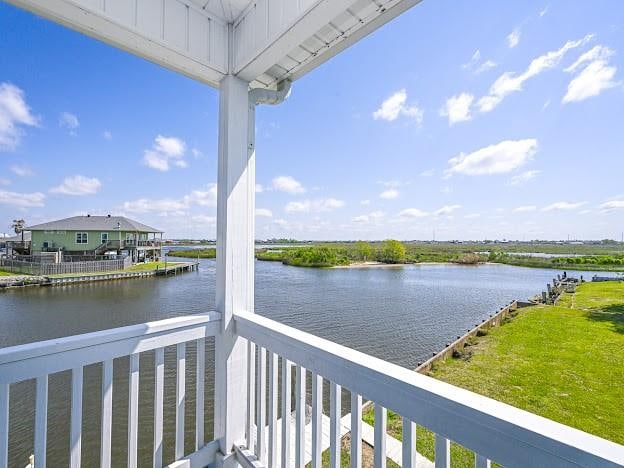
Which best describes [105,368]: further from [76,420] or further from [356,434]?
[356,434]

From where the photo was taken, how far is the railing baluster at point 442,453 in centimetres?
66

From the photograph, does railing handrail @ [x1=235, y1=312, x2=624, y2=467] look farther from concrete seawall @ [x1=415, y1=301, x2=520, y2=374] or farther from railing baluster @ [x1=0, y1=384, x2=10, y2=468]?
concrete seawall @ [x1=415, y1=301, x2=520, y2=374]

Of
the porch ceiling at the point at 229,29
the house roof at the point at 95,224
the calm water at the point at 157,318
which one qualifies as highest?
the porch ceiling at the point at 229,29

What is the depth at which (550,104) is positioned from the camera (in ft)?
4.30

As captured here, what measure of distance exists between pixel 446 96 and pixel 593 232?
3.41 ft

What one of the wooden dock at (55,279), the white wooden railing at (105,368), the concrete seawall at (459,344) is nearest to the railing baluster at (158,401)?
the white wooden railing at (105,368)

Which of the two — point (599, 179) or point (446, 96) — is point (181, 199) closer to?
point (446, 96)

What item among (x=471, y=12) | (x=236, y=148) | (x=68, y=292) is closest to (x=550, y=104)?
(x=471, y=12)

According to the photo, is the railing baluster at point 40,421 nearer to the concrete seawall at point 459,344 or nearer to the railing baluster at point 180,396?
the railing baluster at point 180,396

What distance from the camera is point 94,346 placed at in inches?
41.5

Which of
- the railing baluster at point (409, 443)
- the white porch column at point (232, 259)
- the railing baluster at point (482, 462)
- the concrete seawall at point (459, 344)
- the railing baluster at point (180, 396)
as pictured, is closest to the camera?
the railing baluster at point (482, 462)

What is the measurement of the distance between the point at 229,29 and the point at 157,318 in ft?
6.17

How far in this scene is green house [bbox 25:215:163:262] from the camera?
1509mm

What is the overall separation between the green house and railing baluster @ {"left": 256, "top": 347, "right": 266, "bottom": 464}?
970 mm
